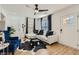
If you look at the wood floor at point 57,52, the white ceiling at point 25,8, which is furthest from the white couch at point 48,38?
the white ceiling at point 25,8

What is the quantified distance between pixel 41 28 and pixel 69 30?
1.60 ft

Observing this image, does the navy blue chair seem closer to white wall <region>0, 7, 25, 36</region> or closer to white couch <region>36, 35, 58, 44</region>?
white wall <region>0, 7, 25, 36</region>

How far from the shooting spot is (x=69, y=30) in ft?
5.62

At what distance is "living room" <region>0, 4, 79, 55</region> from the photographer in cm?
157

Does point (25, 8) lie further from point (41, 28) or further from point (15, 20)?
point (41, 28)

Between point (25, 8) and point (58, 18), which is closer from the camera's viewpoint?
point (25, 8)

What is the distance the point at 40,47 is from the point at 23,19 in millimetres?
600

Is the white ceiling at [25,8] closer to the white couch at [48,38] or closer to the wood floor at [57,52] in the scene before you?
the white couch at [48,38]

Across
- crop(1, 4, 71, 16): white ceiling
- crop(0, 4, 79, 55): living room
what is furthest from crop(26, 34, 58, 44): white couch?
crop(1, 4, 71, 16): white ceiling

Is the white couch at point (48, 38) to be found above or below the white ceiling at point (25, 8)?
below

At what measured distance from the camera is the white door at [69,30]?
5.31 feet

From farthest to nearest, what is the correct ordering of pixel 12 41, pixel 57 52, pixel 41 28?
pixel 41 28 → pixel 12 41 → pixel 57 52

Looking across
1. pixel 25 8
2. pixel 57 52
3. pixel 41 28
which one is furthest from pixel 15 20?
pixel 57 52
